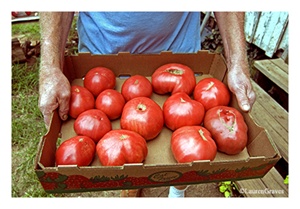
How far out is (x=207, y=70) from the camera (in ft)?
5.57

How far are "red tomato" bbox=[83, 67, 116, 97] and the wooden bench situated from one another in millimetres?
1150

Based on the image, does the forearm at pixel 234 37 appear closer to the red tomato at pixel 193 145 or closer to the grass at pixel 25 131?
the red tomato at pixel 193 145

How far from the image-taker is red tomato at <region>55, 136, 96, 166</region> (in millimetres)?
1152

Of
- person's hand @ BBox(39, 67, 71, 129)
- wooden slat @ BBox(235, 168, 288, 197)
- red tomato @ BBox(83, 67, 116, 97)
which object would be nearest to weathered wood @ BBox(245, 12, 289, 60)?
wooden slat @ BBox(235, 168, 288, 197)

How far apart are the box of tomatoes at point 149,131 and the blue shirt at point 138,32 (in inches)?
3.8

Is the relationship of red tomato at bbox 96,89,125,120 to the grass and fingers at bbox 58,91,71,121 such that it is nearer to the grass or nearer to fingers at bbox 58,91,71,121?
fingers at bbox 58,91,71,121

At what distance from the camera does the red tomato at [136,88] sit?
1456mm

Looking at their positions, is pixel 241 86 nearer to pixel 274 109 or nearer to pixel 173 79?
pixel 173 79

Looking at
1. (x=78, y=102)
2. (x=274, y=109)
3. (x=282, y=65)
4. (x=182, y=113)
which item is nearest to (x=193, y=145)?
(x=182, y=113)

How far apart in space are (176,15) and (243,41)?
373mm

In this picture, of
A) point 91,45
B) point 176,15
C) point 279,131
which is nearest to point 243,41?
point 176,15

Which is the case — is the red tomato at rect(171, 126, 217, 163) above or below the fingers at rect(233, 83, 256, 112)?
below

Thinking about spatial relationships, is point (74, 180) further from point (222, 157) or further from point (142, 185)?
point (222, 157)

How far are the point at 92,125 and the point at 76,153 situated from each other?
0.53ft
